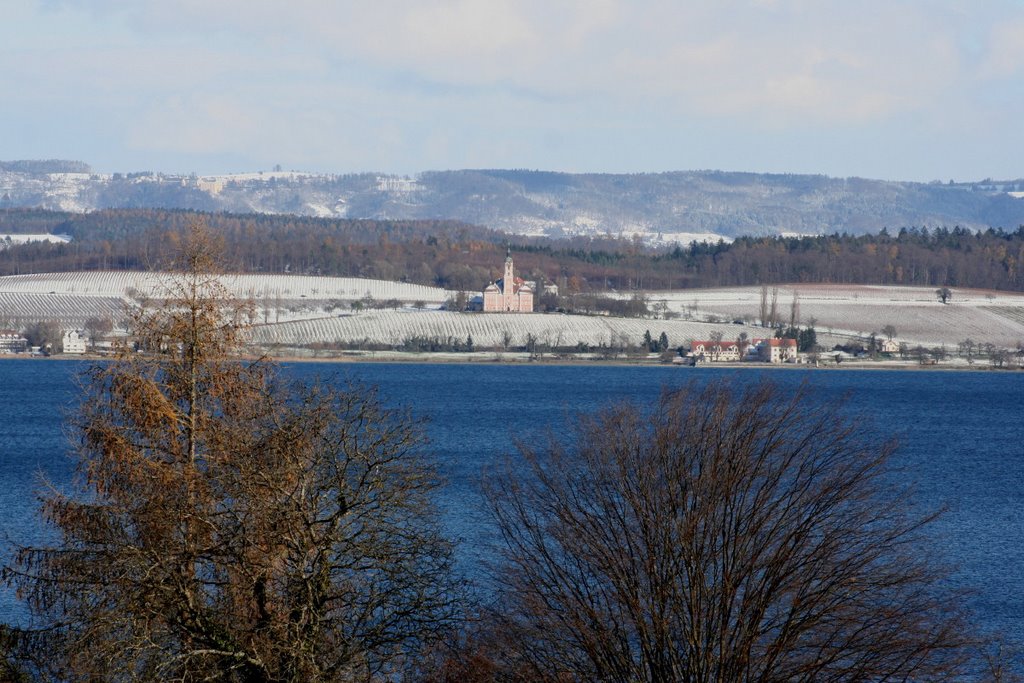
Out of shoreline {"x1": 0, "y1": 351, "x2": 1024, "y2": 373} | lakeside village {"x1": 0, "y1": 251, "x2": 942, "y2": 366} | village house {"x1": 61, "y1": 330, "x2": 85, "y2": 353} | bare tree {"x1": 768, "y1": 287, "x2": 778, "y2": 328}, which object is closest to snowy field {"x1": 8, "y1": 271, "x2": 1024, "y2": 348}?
bare tree {"x1": 768, "y1": 287, "x2": 778, "y2": 328}

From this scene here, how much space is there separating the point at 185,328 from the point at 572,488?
14.2 ft

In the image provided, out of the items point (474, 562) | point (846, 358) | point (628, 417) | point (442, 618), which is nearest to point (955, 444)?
point (474, 562)

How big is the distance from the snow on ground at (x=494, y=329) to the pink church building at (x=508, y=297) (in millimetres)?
6783

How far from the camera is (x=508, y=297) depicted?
123m

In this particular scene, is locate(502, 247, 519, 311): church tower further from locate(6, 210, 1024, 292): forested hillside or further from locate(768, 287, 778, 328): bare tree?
locate(768, 287, 778, 328): bare tree

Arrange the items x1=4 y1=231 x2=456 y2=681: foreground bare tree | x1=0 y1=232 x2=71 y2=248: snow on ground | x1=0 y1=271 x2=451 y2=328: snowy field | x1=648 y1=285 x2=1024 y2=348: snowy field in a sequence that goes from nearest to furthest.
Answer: x1=4 y1=231 x2=456 y2=681: foreground bare tree
x1=0 y1=271 x2=451 y2=328: snowy field
x1=648 y1=285 x2=1024 y2=348: snowy field
x1=0 y1=232 x2=71 y2=248: snow on ground

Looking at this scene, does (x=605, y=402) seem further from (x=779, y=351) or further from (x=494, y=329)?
(x=494, y=329)

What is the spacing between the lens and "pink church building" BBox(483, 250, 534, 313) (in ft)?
395

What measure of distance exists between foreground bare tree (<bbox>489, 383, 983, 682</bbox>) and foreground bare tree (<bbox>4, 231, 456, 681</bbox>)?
1331 millimetres

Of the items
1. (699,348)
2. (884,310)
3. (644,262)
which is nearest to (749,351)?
(699,348)

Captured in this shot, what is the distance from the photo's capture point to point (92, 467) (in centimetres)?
1102

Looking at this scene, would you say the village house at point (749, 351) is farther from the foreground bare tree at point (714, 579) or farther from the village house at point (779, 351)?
the foreground bare tree at point (714, 579)

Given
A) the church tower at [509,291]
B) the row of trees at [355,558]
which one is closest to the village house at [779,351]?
the church tower at [509,291]

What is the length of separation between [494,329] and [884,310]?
31.9 metres
